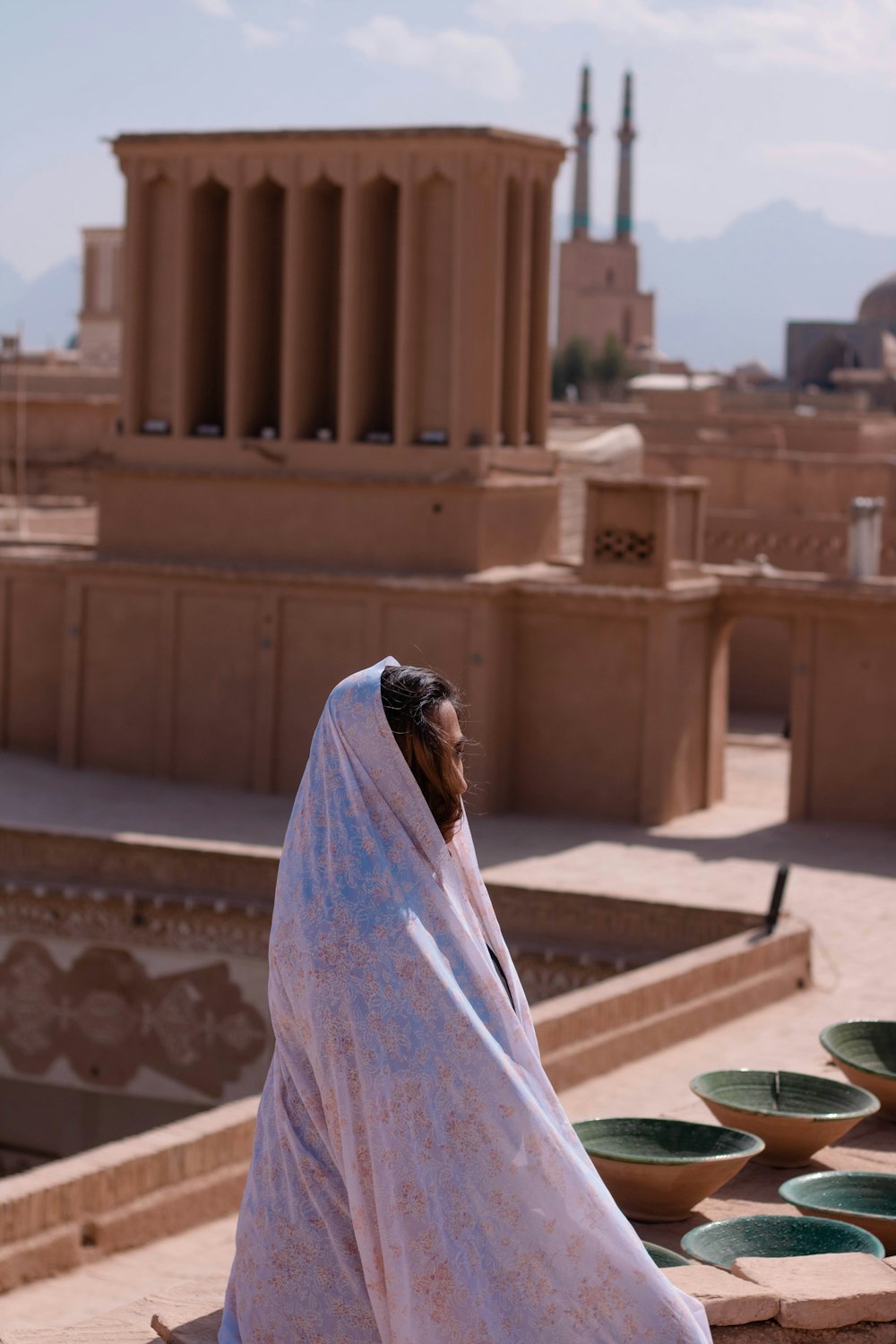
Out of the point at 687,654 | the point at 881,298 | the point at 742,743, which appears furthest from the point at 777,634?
the point at 881,298

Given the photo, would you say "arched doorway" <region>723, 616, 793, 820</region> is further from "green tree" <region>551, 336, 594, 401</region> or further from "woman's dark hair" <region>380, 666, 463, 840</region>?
"green tree" <region>551, 336, 594, 401</region>

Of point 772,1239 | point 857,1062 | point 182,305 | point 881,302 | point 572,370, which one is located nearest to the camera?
point 772,1239

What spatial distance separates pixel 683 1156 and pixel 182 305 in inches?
541

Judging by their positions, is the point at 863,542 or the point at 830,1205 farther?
the point at 863,542

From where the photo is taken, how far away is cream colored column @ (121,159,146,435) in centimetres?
1877

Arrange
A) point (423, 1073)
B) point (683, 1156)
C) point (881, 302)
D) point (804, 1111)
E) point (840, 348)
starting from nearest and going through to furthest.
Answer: point (423, 1073) → point (683, 1156) → point (804, 1111) → point (840, 348) → point (881, 302)

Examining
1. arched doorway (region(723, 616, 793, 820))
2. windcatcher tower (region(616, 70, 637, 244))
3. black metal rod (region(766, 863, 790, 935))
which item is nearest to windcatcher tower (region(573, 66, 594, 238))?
windcatcher tower (region(616, 70, 637, 244))

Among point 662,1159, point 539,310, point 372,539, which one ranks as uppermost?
point 539,310

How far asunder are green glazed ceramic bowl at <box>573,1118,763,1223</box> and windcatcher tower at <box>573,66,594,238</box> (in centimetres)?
7198

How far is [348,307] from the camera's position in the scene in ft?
58.5

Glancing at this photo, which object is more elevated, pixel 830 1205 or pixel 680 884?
pixel 830 1205

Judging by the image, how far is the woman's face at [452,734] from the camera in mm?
3824

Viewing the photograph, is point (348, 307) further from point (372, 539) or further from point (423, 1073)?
point (423, 1073)

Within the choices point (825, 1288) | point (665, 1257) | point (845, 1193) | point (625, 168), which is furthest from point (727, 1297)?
point (625, 168)
